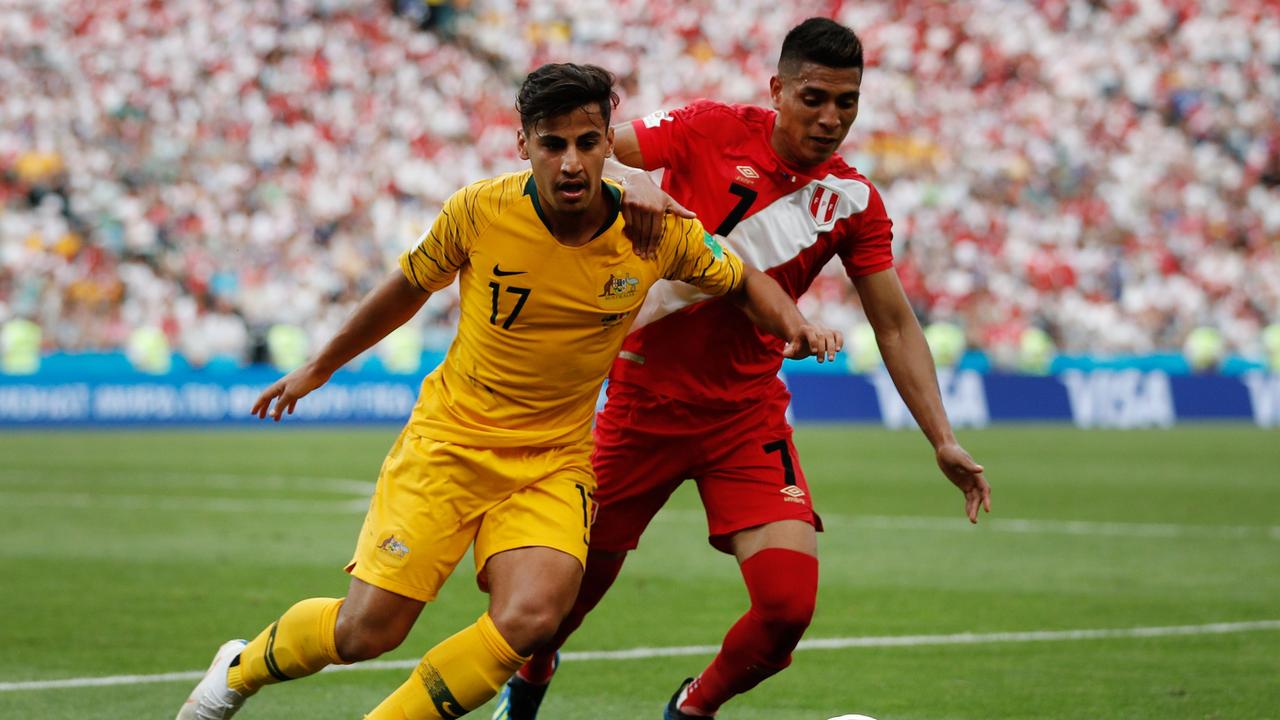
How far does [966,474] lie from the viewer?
5.68m

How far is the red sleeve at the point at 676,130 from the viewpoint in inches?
227

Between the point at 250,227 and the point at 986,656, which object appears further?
the point at 250,227

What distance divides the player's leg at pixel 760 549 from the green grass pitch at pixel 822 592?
71 centimetres

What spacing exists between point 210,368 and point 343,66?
8.13 m

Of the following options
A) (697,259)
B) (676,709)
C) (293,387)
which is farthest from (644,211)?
(676,709)

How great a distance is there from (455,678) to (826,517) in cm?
913

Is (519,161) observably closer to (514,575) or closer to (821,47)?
(821,47)

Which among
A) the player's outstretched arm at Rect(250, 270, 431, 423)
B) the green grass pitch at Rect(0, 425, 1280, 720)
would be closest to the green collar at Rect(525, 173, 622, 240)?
the player's outstretched arm at Rect(250, 270, 431, 423)

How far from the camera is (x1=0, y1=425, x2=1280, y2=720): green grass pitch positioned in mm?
6648

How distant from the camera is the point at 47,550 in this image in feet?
36.5

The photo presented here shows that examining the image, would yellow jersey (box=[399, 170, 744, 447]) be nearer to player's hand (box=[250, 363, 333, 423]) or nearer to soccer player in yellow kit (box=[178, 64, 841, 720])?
soccer player in yellow kit (box=[178, 64, 841, 720])

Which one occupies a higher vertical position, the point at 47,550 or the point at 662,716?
the point at 662,716

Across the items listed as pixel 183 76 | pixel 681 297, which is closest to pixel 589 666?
pixel 681 297

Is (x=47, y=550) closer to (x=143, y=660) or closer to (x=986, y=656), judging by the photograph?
(x=143, y=660)
